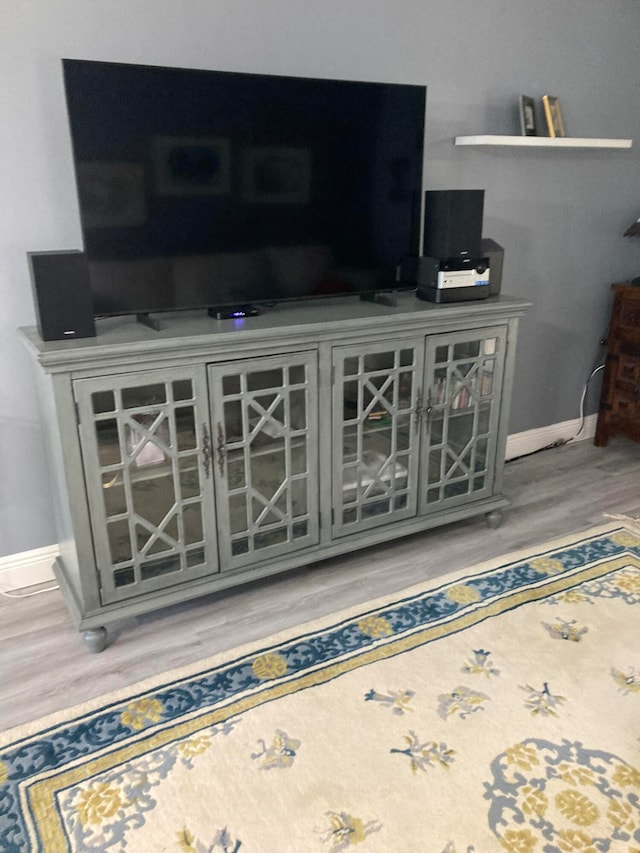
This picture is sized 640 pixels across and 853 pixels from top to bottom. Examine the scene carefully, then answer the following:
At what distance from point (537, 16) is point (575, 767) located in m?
2.75

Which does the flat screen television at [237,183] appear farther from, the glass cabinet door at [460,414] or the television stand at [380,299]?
the glass cabinet door at [460,414]

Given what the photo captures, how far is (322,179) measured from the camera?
2.25 meters

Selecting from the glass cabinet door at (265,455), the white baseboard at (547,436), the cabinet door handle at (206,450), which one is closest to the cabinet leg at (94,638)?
the glass cabinet door at (265,455)

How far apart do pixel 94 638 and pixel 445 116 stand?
7.50ft

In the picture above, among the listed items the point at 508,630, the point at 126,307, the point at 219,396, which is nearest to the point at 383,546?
the point at 508,630

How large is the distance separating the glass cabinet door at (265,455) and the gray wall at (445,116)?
0.68 m

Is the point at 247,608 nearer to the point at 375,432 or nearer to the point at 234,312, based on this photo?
the point at 375,432

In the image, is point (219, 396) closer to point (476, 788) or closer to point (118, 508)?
point (118, 508)

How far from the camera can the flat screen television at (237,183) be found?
6.27ft

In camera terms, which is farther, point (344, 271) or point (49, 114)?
point (344, 271)

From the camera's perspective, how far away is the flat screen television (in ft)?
6.27

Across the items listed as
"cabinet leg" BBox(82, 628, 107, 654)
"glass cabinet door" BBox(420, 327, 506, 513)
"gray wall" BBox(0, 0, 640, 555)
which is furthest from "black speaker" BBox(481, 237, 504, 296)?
"cabinet leg" BBox(82, 628, 107, 654)

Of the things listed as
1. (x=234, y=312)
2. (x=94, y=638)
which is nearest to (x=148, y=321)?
(x=234, y=312)

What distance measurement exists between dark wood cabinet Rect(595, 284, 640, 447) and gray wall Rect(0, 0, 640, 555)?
16 centimetres
